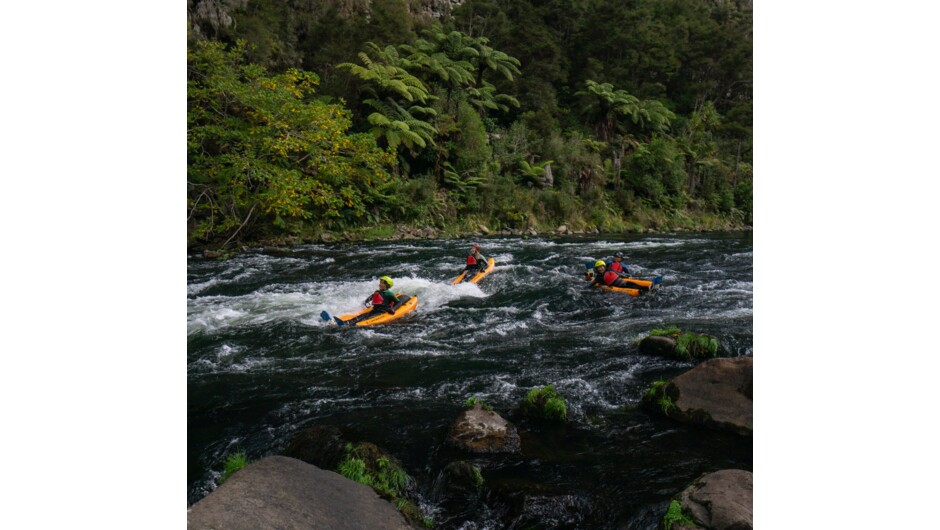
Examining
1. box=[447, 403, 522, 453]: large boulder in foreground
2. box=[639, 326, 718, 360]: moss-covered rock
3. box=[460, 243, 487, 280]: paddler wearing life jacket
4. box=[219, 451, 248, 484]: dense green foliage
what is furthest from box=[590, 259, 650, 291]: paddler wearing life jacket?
box=[219, 451, 248, 484]: dense green foliage

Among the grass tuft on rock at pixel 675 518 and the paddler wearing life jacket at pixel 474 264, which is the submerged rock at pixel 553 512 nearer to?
the grass tuft on rock at pixel 675 518

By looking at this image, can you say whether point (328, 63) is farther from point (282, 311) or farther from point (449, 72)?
point (282, 311)

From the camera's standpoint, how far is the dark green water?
343cm

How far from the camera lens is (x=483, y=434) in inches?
153

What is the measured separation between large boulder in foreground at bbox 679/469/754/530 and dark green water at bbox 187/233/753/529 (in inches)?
11.6

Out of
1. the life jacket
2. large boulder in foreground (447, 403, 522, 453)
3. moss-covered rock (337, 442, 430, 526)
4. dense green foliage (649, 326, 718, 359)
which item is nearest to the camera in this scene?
moss-covered rock (337, 442, 430, 526)

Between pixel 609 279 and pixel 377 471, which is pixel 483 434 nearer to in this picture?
pixel 377 471

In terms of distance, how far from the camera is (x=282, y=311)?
812cm

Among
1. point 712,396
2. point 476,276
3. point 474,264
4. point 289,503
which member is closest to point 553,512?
point 289,503

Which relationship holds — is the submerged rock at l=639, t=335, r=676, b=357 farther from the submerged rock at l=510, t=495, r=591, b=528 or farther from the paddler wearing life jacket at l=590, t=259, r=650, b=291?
the paddler wearing life jacket at l=590, t=259, r=650, b=291

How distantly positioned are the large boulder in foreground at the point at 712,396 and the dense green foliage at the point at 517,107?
932 centimetres

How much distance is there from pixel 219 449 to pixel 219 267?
8296mm

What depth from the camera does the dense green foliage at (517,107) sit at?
18.2 m

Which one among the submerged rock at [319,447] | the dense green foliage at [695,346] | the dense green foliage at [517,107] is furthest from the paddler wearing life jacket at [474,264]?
the submerged rock at [319,447]
